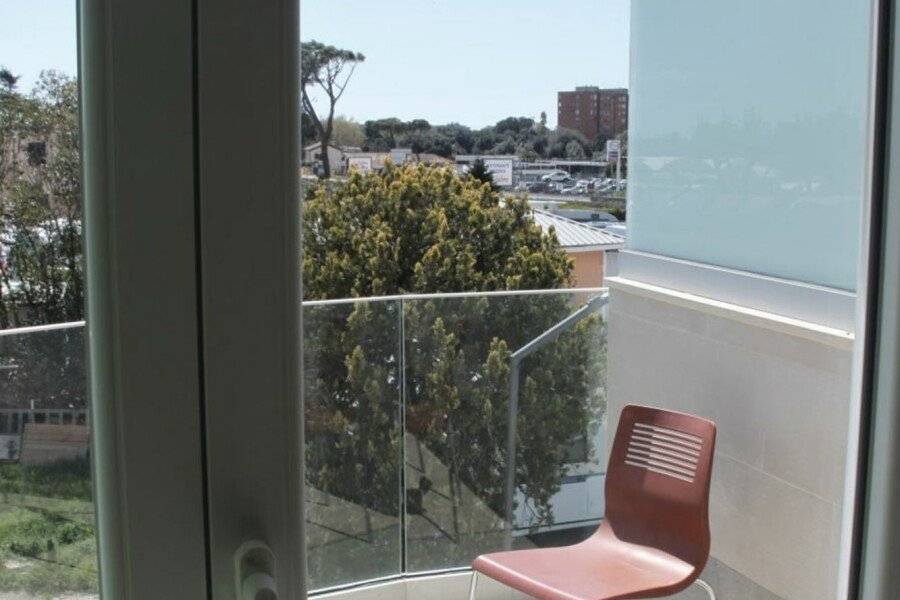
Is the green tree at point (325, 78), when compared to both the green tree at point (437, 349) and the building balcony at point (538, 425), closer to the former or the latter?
the green tree at point (437, 349)

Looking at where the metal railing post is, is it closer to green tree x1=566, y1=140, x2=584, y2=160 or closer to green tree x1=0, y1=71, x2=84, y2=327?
green tree x1=566, y1=140, x2=584, y2=160

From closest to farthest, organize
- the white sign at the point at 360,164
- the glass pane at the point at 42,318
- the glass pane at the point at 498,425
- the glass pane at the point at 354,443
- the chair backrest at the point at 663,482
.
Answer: the glass pane at the point at 42,318, the white sign at the point at 360,164, the glass pane at the point at 354,443, the chair backrest at the point at 663,482, the glass pane at the point at 498,425

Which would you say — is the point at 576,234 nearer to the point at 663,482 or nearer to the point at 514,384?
the point at 663,482

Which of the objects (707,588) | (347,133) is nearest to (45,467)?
(347,133)

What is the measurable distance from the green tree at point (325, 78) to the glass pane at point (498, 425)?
151 centimetres

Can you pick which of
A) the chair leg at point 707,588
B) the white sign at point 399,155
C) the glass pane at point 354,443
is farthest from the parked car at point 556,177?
the chair leg at point 707,588

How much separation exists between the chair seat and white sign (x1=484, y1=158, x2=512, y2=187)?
120 cm

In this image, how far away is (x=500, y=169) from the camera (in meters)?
1.49

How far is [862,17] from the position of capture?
191 cm

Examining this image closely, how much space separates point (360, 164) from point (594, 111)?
703mm

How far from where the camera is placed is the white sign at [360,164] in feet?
3.98

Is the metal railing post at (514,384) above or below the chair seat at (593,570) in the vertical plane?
above

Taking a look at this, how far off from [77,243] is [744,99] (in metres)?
1.78

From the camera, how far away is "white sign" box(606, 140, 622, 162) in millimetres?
1660
